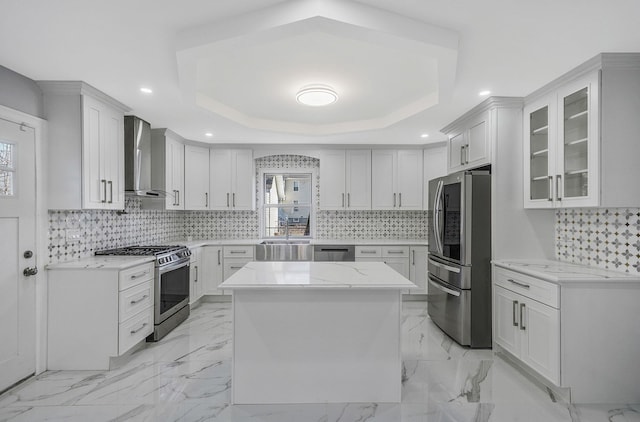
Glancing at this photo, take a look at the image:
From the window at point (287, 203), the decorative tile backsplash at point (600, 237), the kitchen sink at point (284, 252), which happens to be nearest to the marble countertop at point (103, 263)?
the kitchen sink at point (284, 252)

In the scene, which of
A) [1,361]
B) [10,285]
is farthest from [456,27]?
[1,361]

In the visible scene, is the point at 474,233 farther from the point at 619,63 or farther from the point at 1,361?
Answer: the point at 1,361

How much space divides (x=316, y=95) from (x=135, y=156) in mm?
2052

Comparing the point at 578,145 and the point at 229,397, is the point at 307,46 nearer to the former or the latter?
the point at 578,145

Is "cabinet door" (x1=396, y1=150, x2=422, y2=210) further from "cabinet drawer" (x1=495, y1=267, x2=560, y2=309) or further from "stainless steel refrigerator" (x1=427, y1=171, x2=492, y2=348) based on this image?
"cabinet drawer" (x1=495, y1=267, x2=560, y2=309)

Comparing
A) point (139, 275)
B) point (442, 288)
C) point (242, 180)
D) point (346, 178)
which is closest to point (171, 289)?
point (139, 275)

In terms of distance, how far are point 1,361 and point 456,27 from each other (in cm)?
373

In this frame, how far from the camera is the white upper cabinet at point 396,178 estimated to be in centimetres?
497

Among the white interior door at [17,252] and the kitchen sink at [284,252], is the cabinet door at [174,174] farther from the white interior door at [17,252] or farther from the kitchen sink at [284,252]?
the white interior door at [17,252]

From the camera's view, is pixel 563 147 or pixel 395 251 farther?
pixel 395 251

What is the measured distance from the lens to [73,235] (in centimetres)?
300

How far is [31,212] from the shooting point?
2570 mm

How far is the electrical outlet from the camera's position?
293 centimetres

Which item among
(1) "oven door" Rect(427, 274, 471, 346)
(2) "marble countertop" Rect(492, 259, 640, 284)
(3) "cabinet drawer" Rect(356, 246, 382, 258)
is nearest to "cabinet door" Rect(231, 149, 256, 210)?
(3) "cabinet drawer" Rect(356, 246, 382, 258)
